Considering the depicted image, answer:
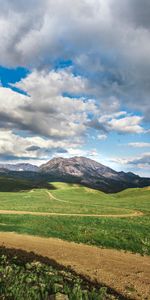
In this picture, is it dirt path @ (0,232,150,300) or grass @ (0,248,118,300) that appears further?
dirt path @ (0,232,150,300)

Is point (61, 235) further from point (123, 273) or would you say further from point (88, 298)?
point (88, 298)

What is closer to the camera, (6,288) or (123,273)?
(6,288)

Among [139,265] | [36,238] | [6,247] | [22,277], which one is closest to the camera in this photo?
[22,277]

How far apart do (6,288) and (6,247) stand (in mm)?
13754

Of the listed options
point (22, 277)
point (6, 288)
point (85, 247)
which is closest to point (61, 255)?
point (85, 247)

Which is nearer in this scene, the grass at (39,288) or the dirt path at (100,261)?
the grass at (39,288)

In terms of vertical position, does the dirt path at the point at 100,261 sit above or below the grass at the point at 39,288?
below

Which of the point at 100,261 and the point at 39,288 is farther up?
the point at 39,288

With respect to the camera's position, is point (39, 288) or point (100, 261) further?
point (100, 261)

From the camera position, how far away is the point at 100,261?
2069 centimetres

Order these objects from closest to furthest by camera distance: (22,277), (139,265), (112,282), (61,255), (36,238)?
(22,277), (112,282), (139,265), (61,255), (36,238)

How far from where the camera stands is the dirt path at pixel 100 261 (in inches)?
634

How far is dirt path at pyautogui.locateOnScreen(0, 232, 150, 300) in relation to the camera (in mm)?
16109

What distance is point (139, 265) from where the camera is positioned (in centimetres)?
2027
